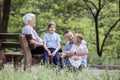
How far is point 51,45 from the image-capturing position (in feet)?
32.7

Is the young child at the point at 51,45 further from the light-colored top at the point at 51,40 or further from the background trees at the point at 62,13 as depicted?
the background trees at the point at 62,13

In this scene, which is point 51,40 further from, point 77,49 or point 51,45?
point 77,49

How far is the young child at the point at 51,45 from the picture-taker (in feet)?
31.7

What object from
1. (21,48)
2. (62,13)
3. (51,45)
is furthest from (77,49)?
(62,13)

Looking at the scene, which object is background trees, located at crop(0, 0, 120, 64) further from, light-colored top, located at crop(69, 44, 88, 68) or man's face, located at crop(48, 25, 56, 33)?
light-colored top, located at crop(69, 44, 88, 68)

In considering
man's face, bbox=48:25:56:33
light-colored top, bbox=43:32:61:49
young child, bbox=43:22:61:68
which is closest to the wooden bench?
young child, bbox=43:22:61:68

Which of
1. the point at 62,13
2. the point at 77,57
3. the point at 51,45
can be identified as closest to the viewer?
the point at 77,57

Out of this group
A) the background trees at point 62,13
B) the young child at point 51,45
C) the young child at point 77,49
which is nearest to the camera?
the young child at point 77,49

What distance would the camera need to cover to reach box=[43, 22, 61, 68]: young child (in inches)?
380

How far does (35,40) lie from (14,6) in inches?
705

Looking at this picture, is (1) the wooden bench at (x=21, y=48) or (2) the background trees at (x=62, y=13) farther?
(2) the background trees at (x=62, y=13)

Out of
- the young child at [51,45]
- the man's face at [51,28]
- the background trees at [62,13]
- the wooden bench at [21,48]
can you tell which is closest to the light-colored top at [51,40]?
the young child at [51,45]

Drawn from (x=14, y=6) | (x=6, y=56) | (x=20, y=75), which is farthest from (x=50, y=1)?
(x=20, y=75)

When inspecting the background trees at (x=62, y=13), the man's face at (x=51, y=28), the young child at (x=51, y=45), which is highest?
the man's face at (x=51, y=28)
